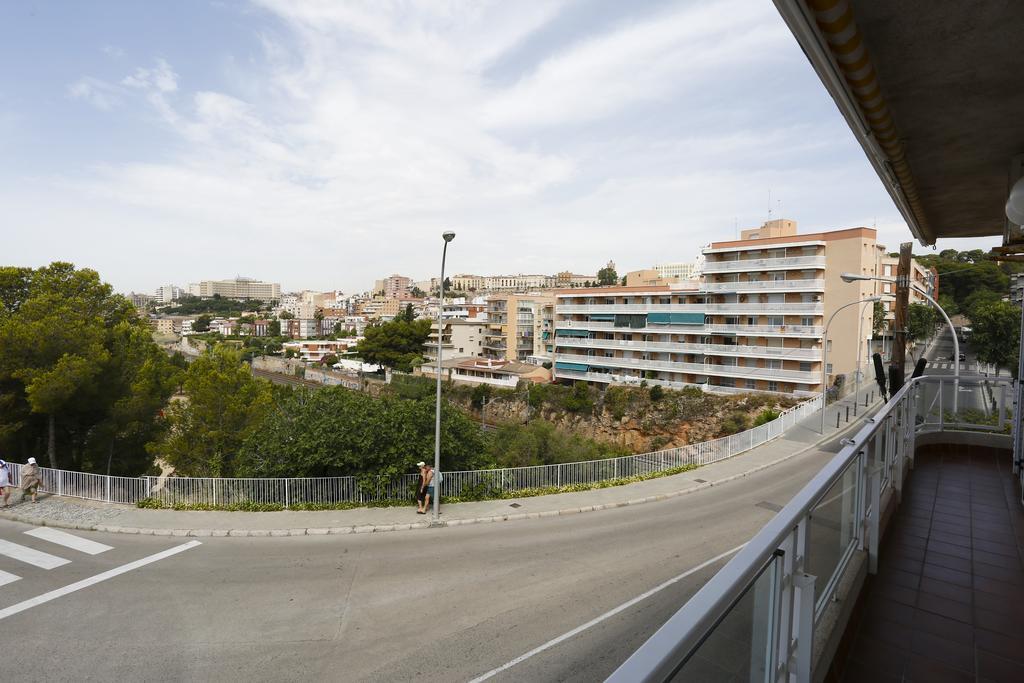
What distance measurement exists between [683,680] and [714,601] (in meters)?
0.20

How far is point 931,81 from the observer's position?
12.5ft

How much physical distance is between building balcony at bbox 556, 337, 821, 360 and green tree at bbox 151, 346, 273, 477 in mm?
38347

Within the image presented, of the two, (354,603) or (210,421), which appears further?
(210,421)

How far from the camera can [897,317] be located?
555 inches

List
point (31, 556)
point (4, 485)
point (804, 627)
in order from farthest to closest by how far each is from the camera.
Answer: point (4, 485) < point (31, 556) < point (804, 627)

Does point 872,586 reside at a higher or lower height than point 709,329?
lower

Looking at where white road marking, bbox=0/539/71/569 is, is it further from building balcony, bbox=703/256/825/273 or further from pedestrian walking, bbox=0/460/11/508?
building balcony, bbox=703/256/825/273

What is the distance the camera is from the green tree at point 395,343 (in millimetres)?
73438

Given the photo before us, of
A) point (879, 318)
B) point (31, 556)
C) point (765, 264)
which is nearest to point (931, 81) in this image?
point (31, 556)

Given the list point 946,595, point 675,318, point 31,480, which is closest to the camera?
point 946,595

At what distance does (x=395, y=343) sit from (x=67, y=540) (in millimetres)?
63629

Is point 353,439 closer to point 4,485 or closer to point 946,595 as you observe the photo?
point 4,485

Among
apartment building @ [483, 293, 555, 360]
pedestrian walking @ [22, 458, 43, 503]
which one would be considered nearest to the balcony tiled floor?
pedestrian walking @ [22, 458, 43, 503]

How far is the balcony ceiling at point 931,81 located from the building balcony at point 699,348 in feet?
129
